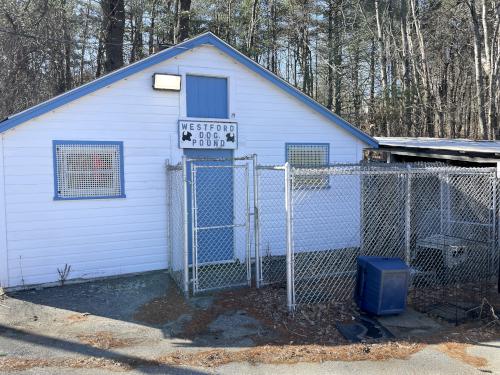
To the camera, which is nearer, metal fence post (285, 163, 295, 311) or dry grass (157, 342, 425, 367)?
dry grass (157, 342, 425, 367)

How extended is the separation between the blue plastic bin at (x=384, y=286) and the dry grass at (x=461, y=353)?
3.17 feet

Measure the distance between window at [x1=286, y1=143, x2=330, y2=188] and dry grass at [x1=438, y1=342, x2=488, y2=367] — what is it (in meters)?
4.92

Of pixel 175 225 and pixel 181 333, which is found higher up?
pixel 175 225

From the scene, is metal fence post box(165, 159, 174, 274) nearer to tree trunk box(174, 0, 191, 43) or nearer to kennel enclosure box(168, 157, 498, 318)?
kennel enclosure box(168, 157, 498, 318)

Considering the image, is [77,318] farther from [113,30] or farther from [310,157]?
[113,30]

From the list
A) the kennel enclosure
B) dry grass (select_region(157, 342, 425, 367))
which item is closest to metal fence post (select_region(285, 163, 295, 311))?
the kennel enclosure

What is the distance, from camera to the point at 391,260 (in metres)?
6.31

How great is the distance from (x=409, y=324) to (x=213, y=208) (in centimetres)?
423

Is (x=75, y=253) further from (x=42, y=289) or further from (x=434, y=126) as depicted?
(x=434, y=126)

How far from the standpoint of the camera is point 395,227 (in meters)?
8.45

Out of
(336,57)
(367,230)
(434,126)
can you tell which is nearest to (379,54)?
(336,57)

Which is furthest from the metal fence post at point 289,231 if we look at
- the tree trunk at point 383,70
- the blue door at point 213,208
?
the tree trunk at point 383,70

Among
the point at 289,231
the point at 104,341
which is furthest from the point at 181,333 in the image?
the point at 289,231

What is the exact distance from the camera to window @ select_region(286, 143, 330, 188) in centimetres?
977
